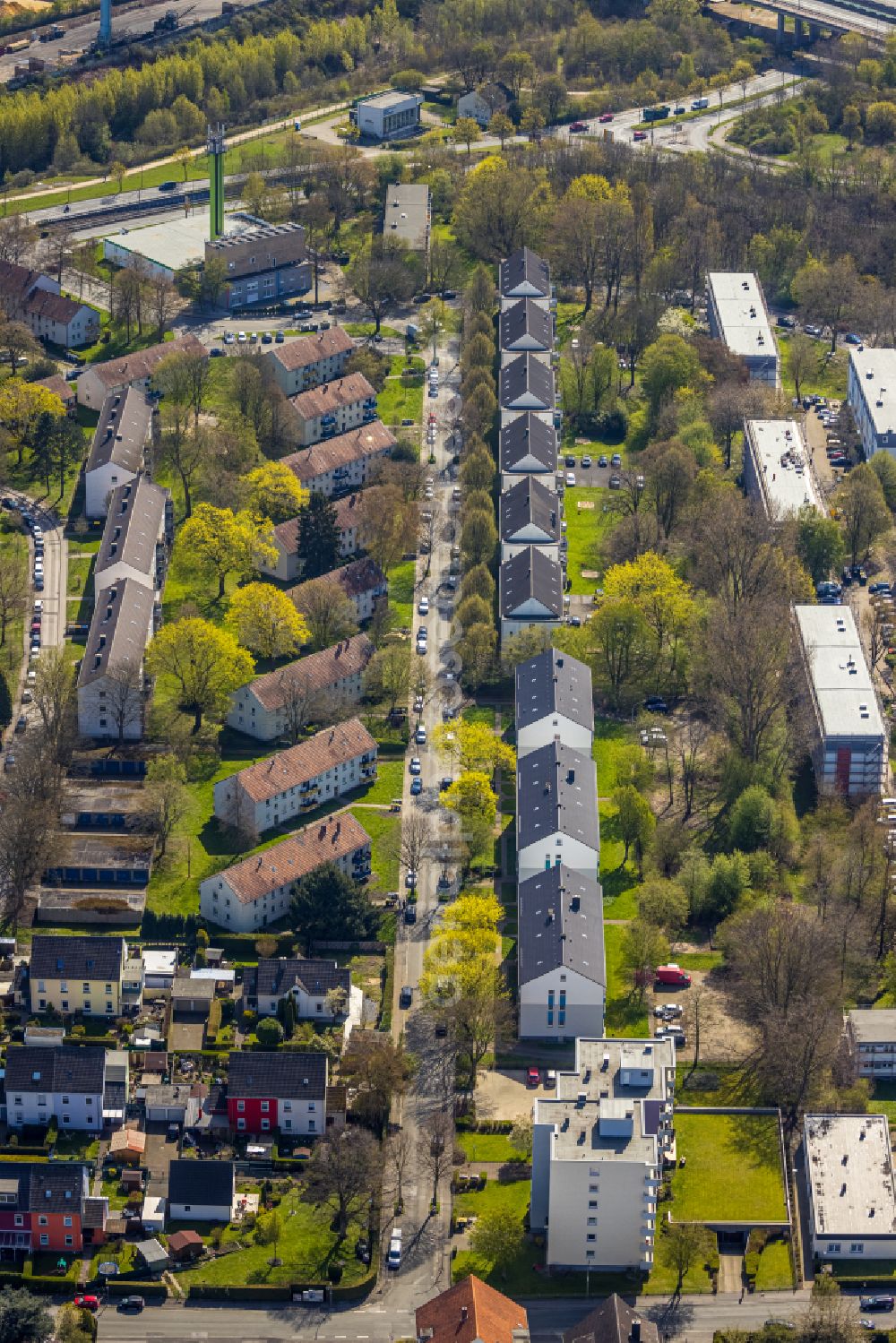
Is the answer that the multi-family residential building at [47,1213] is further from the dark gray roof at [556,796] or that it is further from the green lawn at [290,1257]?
the dark gray roof at [556,796]

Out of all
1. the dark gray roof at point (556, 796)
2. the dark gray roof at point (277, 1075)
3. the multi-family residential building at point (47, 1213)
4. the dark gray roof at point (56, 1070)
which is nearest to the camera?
the multi-family residential building at point (47, 1213)

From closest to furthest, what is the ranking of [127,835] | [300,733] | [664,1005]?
[664,1005] < [127,835] < [300,733]

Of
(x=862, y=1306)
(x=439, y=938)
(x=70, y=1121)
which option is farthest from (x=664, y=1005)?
(x=70, y=1121)

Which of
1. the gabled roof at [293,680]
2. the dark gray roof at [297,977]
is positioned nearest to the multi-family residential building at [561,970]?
the dark gray roof at [297,977]

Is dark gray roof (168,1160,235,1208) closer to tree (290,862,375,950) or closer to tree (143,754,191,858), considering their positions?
tree (290,862,375,950)

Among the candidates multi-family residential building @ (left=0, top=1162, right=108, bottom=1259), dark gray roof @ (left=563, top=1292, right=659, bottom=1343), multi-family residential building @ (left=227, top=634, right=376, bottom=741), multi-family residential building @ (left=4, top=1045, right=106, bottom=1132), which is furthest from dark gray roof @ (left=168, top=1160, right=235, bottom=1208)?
multi-family residential building @ (left=227, top=634, right=376, bottom=741)

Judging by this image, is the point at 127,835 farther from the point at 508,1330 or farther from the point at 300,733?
the point at 508,1330
